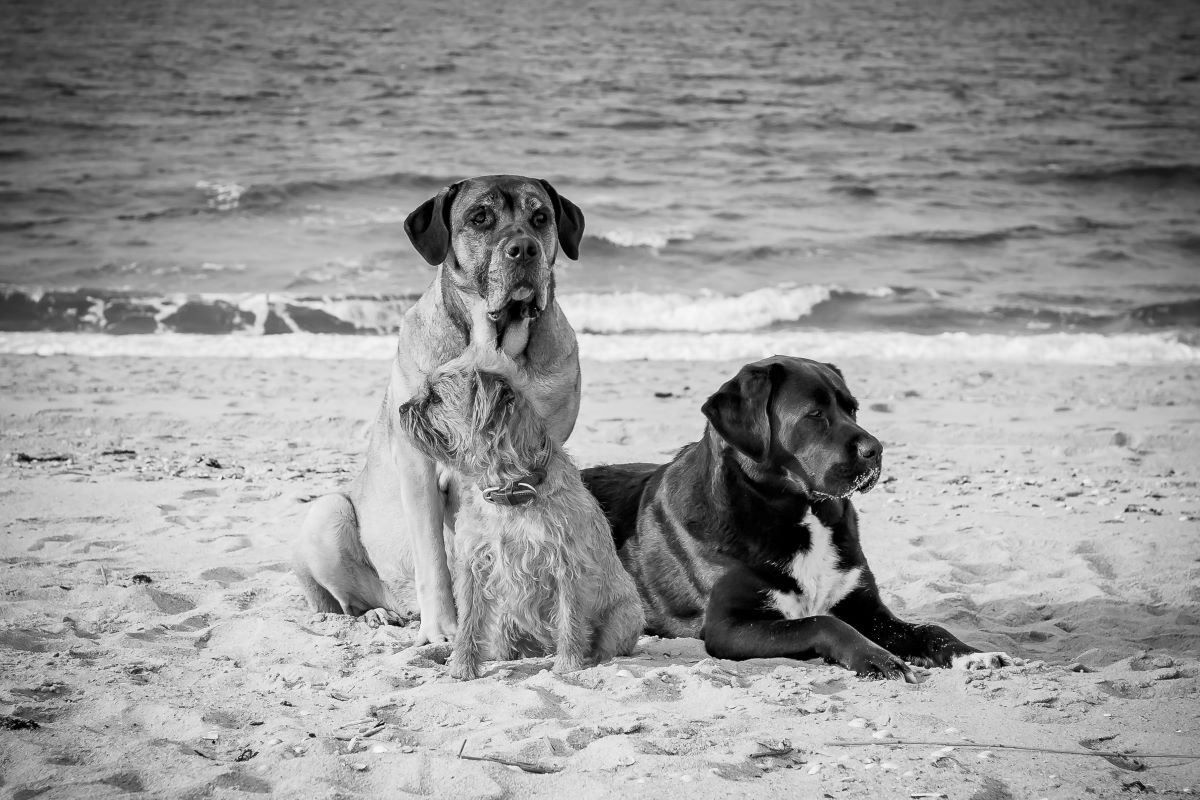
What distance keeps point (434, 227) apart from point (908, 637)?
2919mm

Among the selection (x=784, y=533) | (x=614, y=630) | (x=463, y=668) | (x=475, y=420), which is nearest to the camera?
(x=475, y=420)

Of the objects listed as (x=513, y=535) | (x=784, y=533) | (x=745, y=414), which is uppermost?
(x=745, y=414)

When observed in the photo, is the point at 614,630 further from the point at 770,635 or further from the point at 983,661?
the point at 983,661

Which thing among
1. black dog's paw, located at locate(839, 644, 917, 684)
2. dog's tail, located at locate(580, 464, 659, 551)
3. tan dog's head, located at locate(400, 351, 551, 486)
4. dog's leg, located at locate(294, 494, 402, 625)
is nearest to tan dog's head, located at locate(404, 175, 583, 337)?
tan dog's head, located at locate(400, 351, 551, 486)

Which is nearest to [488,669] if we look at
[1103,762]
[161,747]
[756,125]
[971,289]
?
[161,747]

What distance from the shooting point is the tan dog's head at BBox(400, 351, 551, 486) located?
13.4ft

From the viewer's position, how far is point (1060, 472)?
8.30 metres

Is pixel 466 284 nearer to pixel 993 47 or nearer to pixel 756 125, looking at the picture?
pixel 756 125

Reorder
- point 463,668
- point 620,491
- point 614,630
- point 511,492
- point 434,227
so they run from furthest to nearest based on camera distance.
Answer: point 620,491 → point 434,227 → point 614,630 → point 463,668 → point 511,492

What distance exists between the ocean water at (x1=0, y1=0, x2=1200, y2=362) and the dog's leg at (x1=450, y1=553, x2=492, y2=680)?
10428mm

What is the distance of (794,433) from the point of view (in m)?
4.87

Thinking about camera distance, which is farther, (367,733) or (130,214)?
(130,214)

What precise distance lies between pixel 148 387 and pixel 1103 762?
10.3 meters

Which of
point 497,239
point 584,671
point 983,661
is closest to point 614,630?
point 584,671
